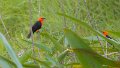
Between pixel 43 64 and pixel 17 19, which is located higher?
pixel 17 19

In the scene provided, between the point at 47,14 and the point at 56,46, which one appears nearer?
the point at 56,46

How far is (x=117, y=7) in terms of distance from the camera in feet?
12.0

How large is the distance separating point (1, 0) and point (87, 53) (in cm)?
332

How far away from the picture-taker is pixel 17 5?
3932 millimetres

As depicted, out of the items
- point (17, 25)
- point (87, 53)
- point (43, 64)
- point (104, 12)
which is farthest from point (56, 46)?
point (17, 25)

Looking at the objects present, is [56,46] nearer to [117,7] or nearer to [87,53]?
[87,53]

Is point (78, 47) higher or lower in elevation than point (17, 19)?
lower

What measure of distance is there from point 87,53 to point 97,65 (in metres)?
0.03

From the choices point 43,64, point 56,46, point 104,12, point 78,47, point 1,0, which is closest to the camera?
point 78,47

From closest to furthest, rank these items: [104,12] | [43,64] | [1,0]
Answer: [43,64] < [104,12] < [1,0]

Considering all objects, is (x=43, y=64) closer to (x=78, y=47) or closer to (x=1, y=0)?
(x=78, y=47)

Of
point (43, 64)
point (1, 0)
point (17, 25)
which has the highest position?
point (1, 0)

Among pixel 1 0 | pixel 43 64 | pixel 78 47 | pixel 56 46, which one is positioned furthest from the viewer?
pixel 1 0

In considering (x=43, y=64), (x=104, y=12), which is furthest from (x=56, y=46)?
(x=104, y=12)
